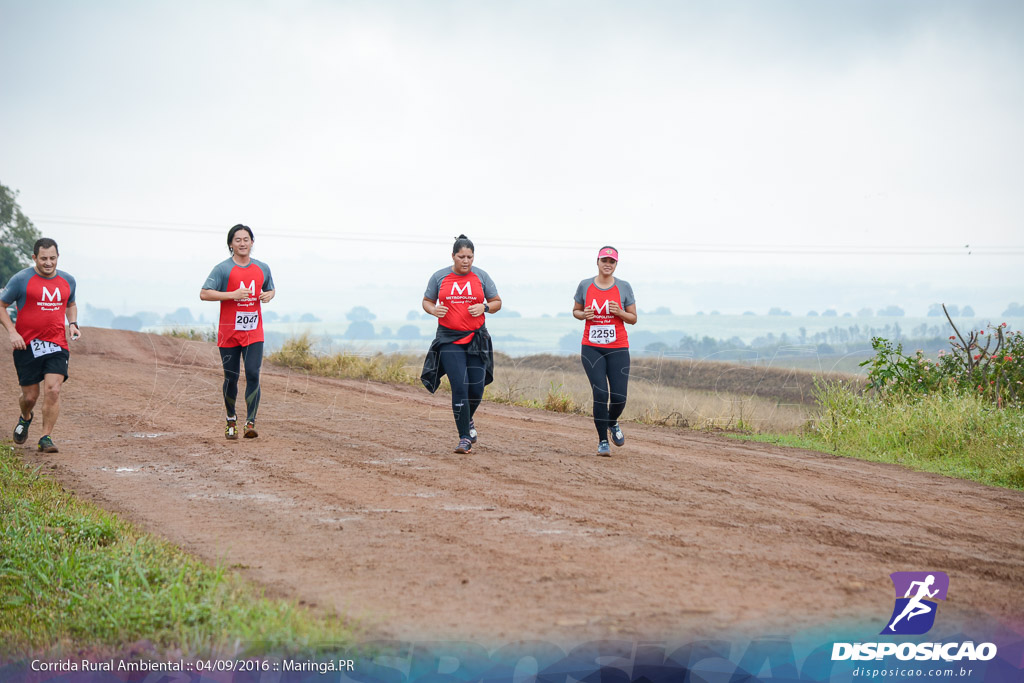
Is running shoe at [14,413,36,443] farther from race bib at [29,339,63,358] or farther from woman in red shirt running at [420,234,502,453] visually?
woman in red shirt running at [420,234,502,453]

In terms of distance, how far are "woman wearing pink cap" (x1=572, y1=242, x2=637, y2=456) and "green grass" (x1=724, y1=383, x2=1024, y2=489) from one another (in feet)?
12.1

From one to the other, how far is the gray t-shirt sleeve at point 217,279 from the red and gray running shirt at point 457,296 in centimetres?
242

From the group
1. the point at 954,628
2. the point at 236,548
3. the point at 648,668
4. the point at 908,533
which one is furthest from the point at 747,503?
the point at 236,548

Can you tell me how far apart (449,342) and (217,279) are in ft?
9.31

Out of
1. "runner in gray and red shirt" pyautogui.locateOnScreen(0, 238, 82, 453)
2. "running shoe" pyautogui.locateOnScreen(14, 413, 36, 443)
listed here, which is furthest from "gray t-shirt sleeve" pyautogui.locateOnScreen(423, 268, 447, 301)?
"running shoe" pyautogui.locateOnScreen(14, 413, 36, 443)

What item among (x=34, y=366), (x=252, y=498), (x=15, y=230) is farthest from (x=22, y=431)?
(x=15, y=230)

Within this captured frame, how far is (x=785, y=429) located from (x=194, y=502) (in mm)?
10295

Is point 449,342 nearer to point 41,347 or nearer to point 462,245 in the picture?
point 462,245

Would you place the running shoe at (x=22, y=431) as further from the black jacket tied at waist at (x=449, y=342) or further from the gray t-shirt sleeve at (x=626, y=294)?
the gray t-shirt sleeve at (x=626, y=294)

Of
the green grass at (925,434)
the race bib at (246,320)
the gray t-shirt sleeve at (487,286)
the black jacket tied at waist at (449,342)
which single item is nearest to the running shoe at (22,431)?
the race bib at (246,320)

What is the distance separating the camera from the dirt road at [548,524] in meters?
4.65

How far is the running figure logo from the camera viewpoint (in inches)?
176

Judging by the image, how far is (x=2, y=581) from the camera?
553cm

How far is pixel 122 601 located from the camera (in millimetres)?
4797
